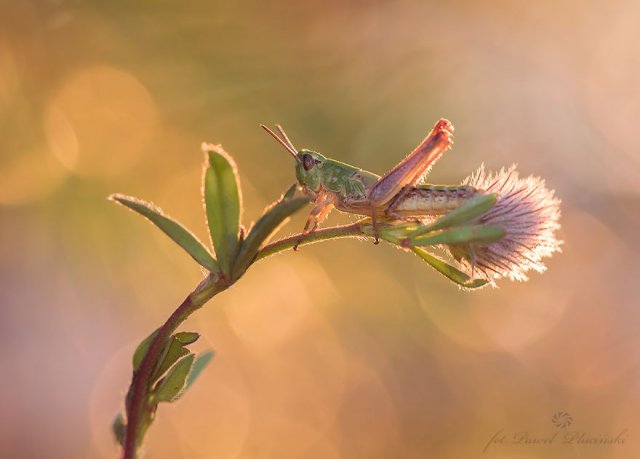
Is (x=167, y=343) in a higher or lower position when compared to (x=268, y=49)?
lower

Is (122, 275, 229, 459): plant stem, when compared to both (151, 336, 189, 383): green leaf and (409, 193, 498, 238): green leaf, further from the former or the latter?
(409, 193, 498, 238): green leaf

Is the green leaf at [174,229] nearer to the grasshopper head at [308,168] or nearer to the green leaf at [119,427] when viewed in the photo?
the green leaf at [119,427]

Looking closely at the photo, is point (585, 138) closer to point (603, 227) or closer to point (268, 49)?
point (603, 227)

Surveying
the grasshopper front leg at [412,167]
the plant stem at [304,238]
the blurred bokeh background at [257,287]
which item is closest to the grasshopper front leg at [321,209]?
the grasshopper front leg at [412,167]

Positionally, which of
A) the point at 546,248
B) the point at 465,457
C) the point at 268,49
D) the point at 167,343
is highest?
the point at 268,49

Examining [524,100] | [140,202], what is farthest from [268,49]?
[140,202]

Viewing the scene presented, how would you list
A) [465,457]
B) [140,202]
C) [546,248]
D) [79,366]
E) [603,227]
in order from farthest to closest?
[603,227] → [79,366] → [465,457] → [546,248] → [140,202]

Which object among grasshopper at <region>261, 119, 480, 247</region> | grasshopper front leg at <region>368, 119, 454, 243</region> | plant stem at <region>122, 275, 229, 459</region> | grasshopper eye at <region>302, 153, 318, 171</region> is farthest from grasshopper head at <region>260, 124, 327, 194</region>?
plant stem at <region>122, 275, 229, 459</region>
